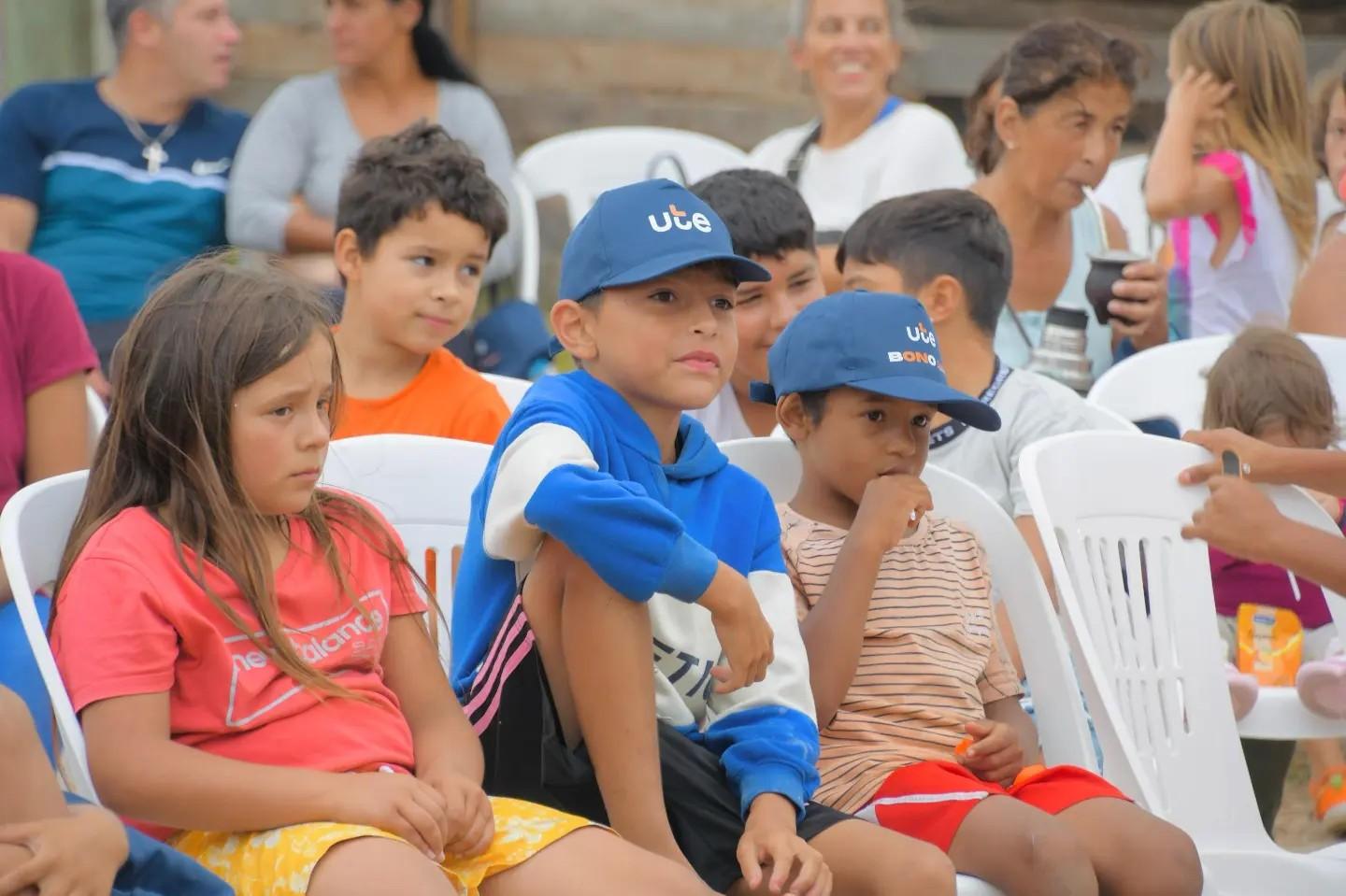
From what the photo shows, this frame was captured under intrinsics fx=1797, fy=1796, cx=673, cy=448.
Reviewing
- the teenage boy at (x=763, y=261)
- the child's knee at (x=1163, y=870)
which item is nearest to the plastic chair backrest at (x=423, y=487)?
the teenage boy at (x=763, y=261)

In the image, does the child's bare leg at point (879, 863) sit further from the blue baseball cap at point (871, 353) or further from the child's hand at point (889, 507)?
the blue baseball cap at point (871, 353)

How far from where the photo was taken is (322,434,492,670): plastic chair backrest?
257 centimetres

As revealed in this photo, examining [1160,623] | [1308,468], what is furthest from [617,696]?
[1308,468]

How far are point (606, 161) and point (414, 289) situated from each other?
1.97m

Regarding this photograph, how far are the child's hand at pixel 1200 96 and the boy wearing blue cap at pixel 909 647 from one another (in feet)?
6.36

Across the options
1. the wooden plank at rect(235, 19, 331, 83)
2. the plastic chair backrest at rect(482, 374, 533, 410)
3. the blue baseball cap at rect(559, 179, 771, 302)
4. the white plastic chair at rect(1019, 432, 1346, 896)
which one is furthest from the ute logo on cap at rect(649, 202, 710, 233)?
the wooden plank at rect(235, 19, 331, 83)

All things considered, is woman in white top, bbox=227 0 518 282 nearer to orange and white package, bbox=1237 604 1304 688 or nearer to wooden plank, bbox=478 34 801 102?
wooden plank, bbox=478 34 801 102

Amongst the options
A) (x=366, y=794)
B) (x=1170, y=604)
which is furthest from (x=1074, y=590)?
(x=366, y=794)

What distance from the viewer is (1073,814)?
230cm

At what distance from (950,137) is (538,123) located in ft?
5.65

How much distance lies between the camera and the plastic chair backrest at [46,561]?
1894 mm

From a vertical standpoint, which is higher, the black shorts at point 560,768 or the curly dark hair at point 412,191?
the curly dark hair at point 412,191

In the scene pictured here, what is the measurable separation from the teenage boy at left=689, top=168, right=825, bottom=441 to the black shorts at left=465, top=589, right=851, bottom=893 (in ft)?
3.76

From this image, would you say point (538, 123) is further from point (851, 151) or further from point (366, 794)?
point (366, 794)
